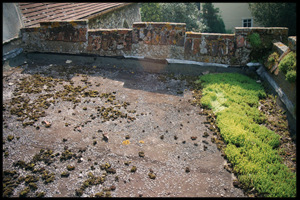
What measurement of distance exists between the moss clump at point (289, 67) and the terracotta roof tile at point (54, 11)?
9072mm

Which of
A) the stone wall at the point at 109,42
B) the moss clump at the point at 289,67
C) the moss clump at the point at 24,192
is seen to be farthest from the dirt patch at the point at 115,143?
the moss clump at the point at 289,67

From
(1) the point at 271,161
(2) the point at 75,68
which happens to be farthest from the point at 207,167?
(2) the point at 75,68

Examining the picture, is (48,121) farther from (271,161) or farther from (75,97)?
(271,161)

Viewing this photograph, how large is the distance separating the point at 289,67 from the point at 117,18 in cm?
1235

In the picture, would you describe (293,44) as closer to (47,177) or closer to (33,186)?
(47,177)

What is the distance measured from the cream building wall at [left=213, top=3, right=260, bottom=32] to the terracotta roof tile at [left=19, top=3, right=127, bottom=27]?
16.4 meters

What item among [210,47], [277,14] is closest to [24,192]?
[210,47]

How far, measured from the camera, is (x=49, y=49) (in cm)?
760

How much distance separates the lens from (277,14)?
1812cm

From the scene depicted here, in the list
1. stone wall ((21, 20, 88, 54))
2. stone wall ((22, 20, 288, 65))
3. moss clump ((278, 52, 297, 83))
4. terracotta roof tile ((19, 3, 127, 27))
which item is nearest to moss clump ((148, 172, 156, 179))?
moss clump ((278, 52, 297, 83))

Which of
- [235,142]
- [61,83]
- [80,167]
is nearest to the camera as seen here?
[80,167]

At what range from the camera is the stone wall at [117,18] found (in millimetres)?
11736

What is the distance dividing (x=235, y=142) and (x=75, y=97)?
13.1 ft

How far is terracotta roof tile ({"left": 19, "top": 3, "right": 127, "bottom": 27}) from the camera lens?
8680 millimetres
